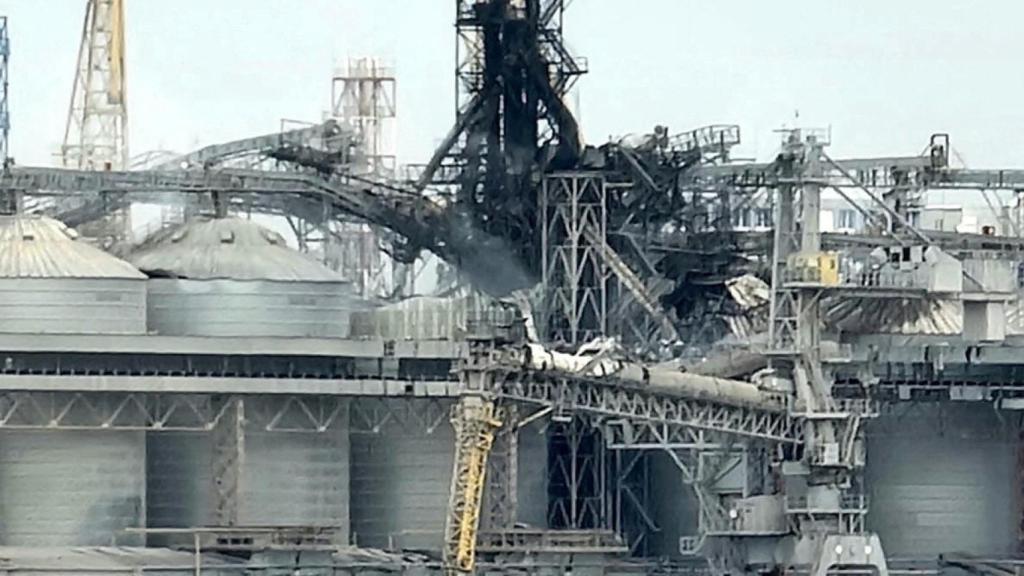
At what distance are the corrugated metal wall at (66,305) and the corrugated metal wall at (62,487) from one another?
11.6ft

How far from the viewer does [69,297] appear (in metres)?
129

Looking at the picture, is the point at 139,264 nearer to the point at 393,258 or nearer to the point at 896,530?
the point at 393,258

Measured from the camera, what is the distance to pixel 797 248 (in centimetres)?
13050

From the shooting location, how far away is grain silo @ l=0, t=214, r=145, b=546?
12731cm

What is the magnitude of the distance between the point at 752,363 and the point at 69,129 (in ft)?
180

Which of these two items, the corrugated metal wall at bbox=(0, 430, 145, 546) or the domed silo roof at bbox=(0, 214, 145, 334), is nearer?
the corrugated metal wall at bbox=(0, 430, 145, 546)

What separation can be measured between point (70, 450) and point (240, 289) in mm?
8400

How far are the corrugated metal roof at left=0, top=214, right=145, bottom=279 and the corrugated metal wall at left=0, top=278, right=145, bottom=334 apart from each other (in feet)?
1.16

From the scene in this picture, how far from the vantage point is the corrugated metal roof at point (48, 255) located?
425 ft

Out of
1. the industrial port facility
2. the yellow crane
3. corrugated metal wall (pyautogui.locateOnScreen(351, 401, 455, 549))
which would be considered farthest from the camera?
corrugated metal wall (pyautogui.locateOnScreen(351, 401, 455, 549))

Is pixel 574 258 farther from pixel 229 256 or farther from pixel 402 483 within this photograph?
pixel 229 256

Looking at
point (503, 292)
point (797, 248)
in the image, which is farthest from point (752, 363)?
point (503, 292)

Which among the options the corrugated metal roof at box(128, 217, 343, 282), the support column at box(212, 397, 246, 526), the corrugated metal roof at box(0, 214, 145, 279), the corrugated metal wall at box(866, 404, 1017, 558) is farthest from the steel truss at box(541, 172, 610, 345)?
the corrugated metal roof at box(0, 214, 145, 279)

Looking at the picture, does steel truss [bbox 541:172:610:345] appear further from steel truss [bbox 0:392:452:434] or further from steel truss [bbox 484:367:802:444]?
steel truss [bbox 484:367:802:444]
